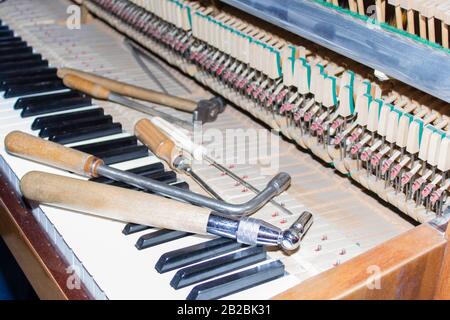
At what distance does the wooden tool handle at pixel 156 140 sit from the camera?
2.17 metres

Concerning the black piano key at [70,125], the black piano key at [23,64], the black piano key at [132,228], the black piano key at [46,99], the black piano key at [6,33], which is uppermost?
the black piano key at [6,33]

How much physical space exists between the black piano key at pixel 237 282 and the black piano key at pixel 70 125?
946mm

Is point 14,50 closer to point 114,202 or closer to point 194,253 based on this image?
point 114,202

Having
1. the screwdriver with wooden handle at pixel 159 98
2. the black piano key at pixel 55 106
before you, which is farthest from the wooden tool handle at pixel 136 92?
the black piano key at pixel 55 106

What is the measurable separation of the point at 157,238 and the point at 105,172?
1.01 feet

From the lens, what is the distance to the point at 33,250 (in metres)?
1.89

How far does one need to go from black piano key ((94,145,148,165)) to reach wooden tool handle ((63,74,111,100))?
430 millimetres

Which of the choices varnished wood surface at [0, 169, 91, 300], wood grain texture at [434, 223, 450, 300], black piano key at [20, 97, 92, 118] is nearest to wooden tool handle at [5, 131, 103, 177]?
varnished wood surface at [0, 169, 91, 300]

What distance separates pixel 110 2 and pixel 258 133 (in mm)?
1118

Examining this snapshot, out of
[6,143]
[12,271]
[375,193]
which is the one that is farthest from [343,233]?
[12,271]

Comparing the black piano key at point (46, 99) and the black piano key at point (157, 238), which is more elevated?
the black piano key at point (46, 99)

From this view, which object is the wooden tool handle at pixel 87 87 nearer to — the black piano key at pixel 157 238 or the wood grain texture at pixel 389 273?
the black piano key at pixel 157 238

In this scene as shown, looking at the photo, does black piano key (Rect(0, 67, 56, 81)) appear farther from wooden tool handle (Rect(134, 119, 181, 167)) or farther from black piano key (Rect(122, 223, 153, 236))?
black piano key (Rect(122, 223, 153, 236))

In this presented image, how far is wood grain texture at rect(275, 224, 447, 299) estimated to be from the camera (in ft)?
4.64
